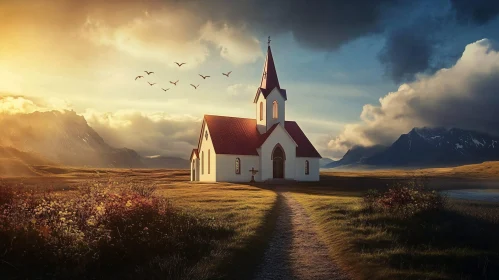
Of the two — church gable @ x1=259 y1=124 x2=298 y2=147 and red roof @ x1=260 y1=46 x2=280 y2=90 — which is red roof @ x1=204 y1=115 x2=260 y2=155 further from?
red roof @ x1=260 y1=46 x2=280 y2=90

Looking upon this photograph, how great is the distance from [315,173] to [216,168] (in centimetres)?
1784

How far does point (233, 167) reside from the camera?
60.4m

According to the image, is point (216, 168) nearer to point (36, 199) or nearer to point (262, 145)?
point (262, 145)

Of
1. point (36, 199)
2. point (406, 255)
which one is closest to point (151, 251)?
point (36, 199)

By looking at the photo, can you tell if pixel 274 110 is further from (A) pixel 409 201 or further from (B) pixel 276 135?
(A) pixel 409 201

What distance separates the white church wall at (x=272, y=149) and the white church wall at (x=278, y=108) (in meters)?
3.58

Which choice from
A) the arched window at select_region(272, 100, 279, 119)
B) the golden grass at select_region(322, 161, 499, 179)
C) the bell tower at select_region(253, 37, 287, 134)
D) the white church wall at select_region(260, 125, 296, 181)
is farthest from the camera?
the golden grass at select_region(322, 161, 499, 179)

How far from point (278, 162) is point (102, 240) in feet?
161

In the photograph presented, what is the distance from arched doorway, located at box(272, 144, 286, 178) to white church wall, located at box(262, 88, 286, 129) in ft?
16.7

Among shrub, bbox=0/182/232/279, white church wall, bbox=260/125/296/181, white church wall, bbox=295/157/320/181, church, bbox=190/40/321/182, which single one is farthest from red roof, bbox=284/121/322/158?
shrub, bbox=0/182/232/279

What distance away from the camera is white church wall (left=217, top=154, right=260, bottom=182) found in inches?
2344

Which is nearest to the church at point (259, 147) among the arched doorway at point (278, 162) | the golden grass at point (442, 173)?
the arched doorway at point (278, 162)

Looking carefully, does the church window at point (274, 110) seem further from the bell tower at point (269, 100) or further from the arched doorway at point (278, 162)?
the arched doorway at point (278, 162)

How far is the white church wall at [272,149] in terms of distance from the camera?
61.3 metres
